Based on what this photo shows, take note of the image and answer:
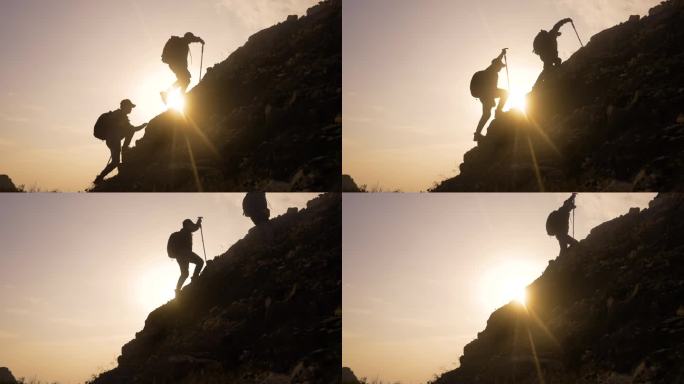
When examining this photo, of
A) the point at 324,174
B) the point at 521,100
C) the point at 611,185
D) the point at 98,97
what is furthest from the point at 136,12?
the point at 611,185

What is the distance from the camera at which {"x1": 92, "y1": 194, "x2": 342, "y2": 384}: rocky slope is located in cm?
1330

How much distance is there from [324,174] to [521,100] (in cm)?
399

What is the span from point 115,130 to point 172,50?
1.82 meters

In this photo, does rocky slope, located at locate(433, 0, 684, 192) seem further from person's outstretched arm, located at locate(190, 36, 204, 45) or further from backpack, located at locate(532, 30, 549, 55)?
person's outstretched arm, located at locate(190, 36, 204, 45)

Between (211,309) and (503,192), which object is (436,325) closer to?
(503,192)

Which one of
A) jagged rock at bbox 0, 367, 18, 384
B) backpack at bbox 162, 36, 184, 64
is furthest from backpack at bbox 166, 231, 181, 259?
jagged rock at bbox 0, 367, 18, 384

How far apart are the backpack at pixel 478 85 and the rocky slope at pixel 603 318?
3.35 metres

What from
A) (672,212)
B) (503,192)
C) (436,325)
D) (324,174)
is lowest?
(436,325)

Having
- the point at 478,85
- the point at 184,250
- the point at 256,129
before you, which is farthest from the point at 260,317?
the point at 478,85

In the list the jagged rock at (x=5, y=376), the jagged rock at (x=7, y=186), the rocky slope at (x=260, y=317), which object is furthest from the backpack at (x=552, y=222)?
the jagged rock at (x=5, y=376)

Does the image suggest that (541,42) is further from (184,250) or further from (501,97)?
(184,250)

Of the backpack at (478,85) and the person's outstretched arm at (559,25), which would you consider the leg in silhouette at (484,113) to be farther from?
the person's outstretched arm at (559,25)

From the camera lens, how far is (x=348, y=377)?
13477 millimetres

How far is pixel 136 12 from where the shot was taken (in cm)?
1390
